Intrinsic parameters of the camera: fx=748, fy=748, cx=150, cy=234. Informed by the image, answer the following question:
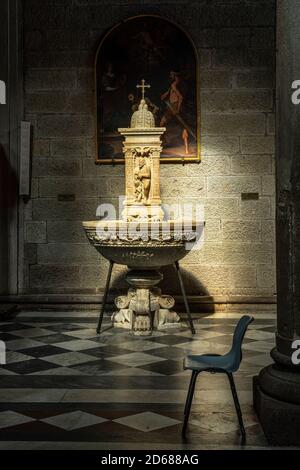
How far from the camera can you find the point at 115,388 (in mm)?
4980

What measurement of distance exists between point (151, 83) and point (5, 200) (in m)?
2.14

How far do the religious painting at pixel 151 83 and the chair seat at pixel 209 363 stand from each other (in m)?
4.62

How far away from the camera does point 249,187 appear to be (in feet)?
27.9

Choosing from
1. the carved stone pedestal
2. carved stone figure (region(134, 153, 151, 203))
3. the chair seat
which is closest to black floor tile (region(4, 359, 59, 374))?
the carved stone pedestal

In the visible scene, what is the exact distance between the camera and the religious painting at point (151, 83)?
27.8 ft

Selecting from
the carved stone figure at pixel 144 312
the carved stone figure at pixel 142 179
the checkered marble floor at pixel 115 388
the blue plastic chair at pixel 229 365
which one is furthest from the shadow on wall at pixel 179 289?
the blue plastic chair at pixel 229 365

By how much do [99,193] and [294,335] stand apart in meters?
4.99

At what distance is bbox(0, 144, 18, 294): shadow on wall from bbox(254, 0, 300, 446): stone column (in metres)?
5.18

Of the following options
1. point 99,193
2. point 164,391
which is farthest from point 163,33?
point 164,391

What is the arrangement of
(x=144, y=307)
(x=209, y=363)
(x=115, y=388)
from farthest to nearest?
(x=144, y=307) < (x=115, y=388) < (x=209, y=363)

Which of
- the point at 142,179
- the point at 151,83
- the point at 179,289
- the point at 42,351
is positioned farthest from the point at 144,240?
the point at 151,83

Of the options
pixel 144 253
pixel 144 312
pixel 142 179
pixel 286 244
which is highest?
pixel 142 179

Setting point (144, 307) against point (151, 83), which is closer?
point (144, 307)

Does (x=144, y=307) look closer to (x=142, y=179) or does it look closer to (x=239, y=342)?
(x=142, y=179)
